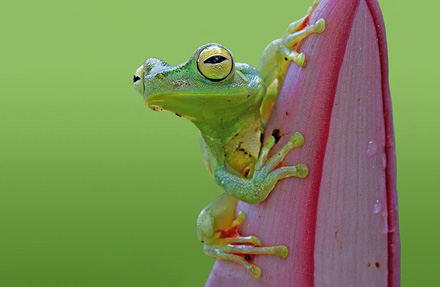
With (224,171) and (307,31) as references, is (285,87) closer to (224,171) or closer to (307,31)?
(307,31)

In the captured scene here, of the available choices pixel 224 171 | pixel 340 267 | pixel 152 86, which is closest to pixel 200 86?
pixel 152 86

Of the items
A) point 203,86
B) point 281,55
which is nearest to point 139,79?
point 203,86

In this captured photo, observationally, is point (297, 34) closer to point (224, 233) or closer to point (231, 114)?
point (231, 114)

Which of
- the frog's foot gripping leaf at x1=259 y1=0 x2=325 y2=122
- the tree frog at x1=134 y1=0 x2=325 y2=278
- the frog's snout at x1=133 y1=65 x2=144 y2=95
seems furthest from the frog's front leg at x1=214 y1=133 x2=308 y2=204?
the frog's snout at x1=133 y1=65 x2=144 y2=95

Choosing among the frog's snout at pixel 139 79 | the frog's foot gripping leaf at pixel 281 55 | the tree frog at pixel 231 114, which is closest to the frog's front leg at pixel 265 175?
the tree frog at pixel 231 114

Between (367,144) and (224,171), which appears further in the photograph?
(224,171)

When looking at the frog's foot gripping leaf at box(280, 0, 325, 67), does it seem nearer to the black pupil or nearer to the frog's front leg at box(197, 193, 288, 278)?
the black pupil
